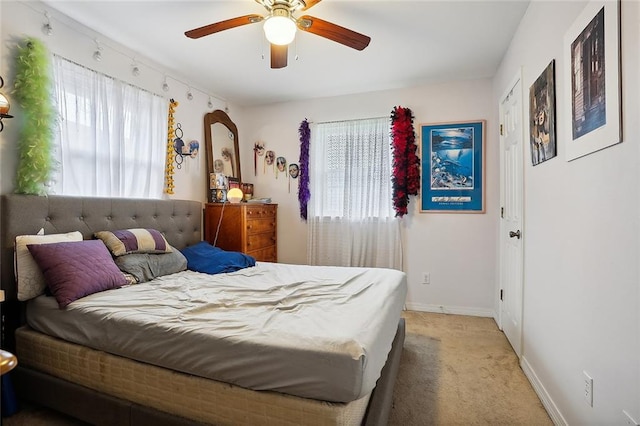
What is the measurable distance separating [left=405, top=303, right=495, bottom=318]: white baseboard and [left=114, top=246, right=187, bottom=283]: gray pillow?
2509 mm

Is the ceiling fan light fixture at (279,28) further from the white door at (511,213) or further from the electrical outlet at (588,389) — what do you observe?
the electrical outlet at (588,389)

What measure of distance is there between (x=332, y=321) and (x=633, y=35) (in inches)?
61.2

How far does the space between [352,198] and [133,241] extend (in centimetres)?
235

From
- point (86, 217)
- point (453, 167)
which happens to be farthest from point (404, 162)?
point (86, 217)

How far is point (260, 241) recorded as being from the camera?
3.74 metres

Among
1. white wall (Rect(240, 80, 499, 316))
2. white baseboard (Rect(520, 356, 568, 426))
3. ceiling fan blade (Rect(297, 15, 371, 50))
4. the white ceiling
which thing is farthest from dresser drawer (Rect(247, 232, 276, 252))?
white baseboard (Rect(520, 356, 568, 426))

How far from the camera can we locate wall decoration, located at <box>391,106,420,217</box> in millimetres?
3521

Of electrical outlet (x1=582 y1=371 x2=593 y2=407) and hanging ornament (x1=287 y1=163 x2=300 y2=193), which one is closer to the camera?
electrical outlet (x1=582 y1=371 x2=593 y2=407)

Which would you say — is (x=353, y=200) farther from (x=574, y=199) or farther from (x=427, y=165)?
(x=574, y=199)

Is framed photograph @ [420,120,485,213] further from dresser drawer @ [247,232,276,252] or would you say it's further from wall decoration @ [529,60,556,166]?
dresser drawer @ [247,232,276,252]

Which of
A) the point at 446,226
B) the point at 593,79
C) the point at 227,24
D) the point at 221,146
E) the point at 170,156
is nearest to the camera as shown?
the point at 593,79

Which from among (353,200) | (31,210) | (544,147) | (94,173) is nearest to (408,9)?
(544,147)

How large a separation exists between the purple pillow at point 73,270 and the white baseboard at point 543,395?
2.67m

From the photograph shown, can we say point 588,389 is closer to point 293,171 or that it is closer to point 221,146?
point 293,171
